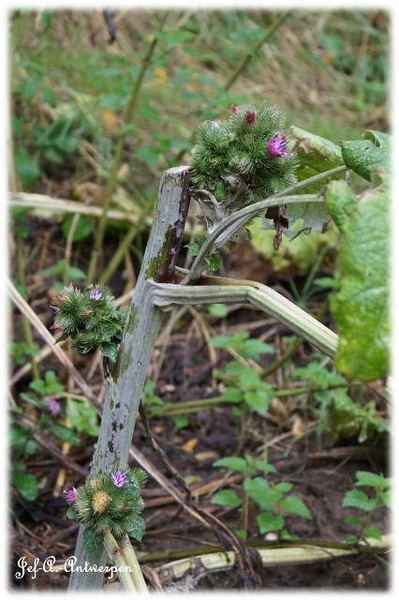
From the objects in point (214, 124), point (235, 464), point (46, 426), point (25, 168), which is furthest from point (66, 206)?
point (214, 124)

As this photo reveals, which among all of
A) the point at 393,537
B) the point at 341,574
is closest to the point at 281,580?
the point at 341,574

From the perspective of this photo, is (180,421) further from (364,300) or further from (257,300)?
(364,300)

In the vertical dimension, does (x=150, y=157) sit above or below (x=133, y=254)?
above

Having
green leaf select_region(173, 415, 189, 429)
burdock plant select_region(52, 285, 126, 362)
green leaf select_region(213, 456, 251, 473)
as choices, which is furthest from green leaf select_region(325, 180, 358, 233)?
green leaf select_region(173, 415, 189, 429)

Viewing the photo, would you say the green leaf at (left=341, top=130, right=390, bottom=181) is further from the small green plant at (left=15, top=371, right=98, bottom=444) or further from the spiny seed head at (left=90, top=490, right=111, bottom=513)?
the small green plant at (left=15, top=371, right=98, bottom=444)

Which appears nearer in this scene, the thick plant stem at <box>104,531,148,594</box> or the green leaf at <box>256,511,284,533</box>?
the thick plant stem at <box>104,531,148,594</box>

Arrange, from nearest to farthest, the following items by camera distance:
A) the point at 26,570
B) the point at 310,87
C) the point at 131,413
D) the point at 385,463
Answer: the point at 131,413 → the point at 26,570 → the point at 385,463 → the point at 310,87

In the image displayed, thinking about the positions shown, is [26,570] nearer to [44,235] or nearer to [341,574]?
[341,574]
